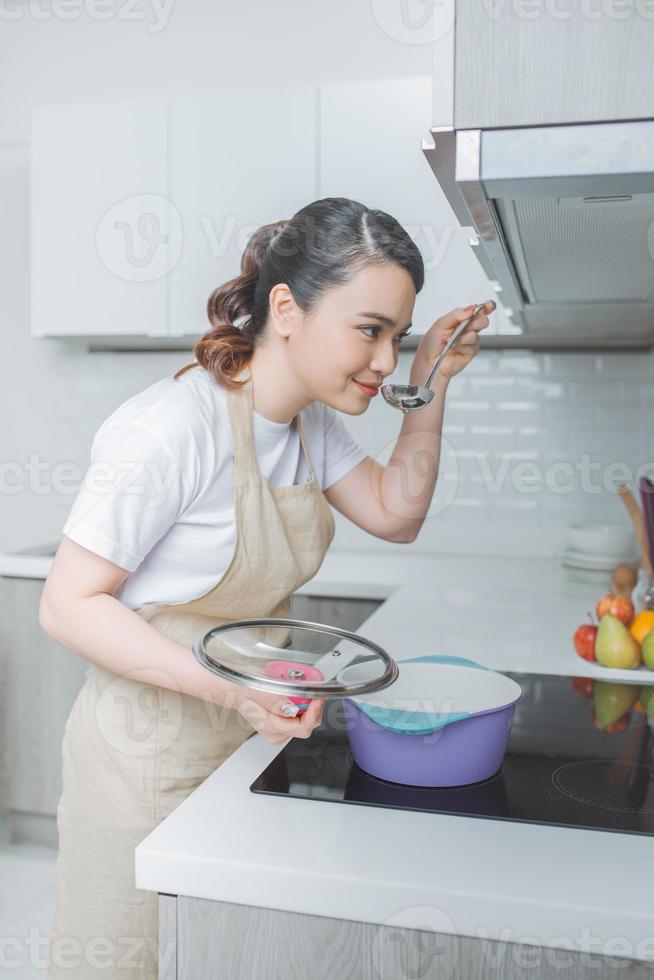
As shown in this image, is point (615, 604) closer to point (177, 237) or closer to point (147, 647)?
point (147, 647)

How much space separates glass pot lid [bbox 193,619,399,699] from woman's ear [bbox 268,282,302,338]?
43cm

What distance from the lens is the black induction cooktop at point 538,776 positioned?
939 millimetres

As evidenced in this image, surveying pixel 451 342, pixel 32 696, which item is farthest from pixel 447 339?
pixel 32 696

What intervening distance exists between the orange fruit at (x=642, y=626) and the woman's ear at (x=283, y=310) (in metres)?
0.85

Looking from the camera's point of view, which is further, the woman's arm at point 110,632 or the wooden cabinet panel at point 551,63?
the woman's arm at point 110,632

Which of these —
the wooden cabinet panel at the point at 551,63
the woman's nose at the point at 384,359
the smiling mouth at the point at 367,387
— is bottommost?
the smiling mouth at the point at 367,387

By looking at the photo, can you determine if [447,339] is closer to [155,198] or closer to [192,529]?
[192,529]

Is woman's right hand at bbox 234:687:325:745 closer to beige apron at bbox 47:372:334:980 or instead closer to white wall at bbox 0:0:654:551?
beige apron at bbox 47:372:334:980

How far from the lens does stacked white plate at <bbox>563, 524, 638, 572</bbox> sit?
253cm

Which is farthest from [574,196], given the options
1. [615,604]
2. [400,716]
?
[615,604]

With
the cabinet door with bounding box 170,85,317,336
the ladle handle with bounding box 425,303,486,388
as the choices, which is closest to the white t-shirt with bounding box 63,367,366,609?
the ladle handle with bounding box 425,303,486,388

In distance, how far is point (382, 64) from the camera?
2.88m

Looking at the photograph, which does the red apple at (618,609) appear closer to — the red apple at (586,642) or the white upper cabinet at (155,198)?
the red apple at (586,642)

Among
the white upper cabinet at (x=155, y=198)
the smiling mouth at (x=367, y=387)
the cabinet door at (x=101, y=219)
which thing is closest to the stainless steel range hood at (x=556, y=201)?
the smiling mouth at (x=367, y=387)
